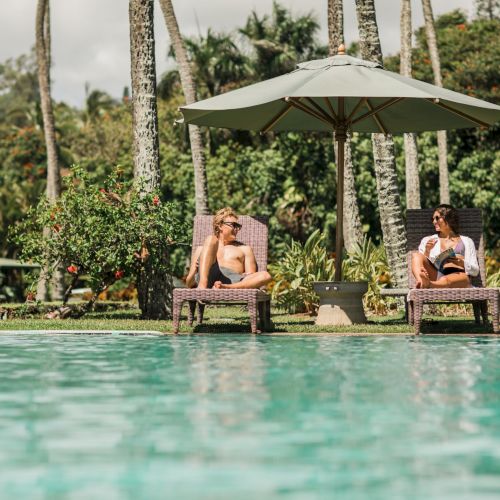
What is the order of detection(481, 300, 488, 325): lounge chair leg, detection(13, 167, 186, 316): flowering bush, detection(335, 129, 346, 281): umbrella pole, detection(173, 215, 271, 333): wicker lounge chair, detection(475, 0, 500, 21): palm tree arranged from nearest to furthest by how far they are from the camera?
detection(173, 215, 271, 333): wicker lounge chair, detection(481, 300, 488, 325): lounge chair leg, detection(335, 129, 346, 281): umbrella pole, detection(13, 167, 186, 316): flowering bush, detection(475, 0, 500, 21): palm tree

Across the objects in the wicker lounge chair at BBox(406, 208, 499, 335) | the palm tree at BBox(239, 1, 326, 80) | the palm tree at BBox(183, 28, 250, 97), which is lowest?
the wicker lounge chair at BBox(406, 208, 499, 335)

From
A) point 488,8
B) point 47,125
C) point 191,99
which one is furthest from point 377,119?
point 488,8

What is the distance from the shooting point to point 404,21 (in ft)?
76.4

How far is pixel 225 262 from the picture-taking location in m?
12.0

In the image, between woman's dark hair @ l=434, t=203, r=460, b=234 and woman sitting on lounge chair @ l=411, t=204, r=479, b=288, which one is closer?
woman sitting on lounge chair @ l=411, t=204, r=479, b=288

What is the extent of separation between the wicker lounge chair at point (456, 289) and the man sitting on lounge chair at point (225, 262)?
1.68 metres

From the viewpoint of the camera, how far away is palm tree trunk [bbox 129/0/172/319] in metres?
14.0

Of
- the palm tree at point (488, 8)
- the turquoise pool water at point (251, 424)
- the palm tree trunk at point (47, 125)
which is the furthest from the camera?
the palm tree at point (488, 8)

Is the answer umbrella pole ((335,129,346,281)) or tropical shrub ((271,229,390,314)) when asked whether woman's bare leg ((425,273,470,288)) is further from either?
tropical shrub ((271,229,390,314))

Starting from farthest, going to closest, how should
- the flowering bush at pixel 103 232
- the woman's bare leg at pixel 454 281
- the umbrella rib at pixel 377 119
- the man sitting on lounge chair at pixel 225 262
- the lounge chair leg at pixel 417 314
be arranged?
the flowering bush at pixel 103 232, the umbrella rib at pixel 377 119, the man sitting on lounge chair at pixel 225 262, the woman's bare leg at pixel 454 281, the lounge chair leg at pixel 417 314

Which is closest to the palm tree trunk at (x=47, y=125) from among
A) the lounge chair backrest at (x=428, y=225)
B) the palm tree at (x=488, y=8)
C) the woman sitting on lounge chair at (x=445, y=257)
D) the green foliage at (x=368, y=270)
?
the green foliage at (x=368, y=270)

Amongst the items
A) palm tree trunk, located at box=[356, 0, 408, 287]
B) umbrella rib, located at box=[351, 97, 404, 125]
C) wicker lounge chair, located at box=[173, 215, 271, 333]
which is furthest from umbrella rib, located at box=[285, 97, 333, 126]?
palm tree trunk, located at box=[356, 0, 408, 287]

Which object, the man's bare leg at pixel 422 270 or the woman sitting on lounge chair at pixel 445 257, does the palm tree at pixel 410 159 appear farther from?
the man's bare leg at pixel 422 270

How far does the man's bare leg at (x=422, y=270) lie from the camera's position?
449 inches
